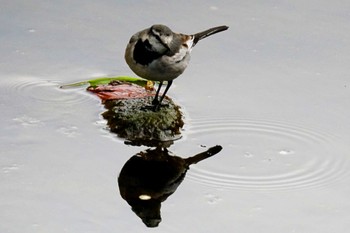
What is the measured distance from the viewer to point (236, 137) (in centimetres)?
700

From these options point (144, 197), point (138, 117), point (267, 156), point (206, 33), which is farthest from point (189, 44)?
point (144, 197)


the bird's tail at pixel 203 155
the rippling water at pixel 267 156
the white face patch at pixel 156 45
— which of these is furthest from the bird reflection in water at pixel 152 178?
the white face patch at pixel 156 45

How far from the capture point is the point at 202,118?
23.6 ft

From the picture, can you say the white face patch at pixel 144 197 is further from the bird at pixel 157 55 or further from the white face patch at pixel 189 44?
the white face patch at pixel 189 44

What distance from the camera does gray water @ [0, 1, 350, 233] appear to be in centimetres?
592

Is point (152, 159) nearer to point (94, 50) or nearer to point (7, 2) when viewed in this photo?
point (94, 50)

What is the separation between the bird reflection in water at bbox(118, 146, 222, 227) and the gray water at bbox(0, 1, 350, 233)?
0.06 metres

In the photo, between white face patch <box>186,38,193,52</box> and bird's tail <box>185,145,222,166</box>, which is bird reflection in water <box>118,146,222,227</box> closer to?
bird's tail <box>185,145,222,166</box>

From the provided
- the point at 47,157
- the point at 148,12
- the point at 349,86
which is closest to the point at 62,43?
the point at 148,12

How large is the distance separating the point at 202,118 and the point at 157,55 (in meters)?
0.59

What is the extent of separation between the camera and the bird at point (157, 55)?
704 cm

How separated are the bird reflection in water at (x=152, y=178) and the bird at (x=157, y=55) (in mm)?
636

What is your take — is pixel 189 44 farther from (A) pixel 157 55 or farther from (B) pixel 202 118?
(B) pixel 202 118

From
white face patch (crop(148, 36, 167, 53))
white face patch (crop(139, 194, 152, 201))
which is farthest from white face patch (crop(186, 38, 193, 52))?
white face patch (crop(139, 194, 152, 201))
